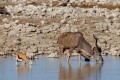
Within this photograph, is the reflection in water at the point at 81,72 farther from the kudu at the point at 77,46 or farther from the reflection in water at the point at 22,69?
the kudu at the point at 77,46

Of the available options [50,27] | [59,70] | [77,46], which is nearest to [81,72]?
[59,70]

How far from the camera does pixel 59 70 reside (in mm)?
18062

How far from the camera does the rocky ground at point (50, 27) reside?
914 inches

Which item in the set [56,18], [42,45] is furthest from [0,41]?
[56,18]

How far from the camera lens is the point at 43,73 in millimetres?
17312

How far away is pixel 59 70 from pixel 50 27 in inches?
331

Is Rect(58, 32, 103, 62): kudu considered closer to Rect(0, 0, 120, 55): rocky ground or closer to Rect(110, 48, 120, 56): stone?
Rect(110, 48, 120, 56): stone

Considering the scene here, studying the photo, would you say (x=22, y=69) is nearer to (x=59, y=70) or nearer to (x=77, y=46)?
(x=59, y=70)

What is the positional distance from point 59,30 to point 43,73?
8.68 meters

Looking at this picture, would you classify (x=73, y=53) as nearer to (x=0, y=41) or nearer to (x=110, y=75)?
(x=0, y=41)

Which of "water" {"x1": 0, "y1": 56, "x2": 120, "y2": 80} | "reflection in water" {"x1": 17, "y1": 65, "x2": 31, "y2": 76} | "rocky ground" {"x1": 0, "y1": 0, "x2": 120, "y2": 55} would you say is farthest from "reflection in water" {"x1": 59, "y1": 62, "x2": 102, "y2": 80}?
"rocky ground" {"x1": 0, "y1": 0, "x2": 120, "y2": 55}

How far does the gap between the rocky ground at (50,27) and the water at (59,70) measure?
202cm

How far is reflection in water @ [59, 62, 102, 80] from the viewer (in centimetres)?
1670

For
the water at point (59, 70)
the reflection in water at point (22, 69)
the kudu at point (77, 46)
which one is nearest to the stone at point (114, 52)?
the water at point (59, 70)
